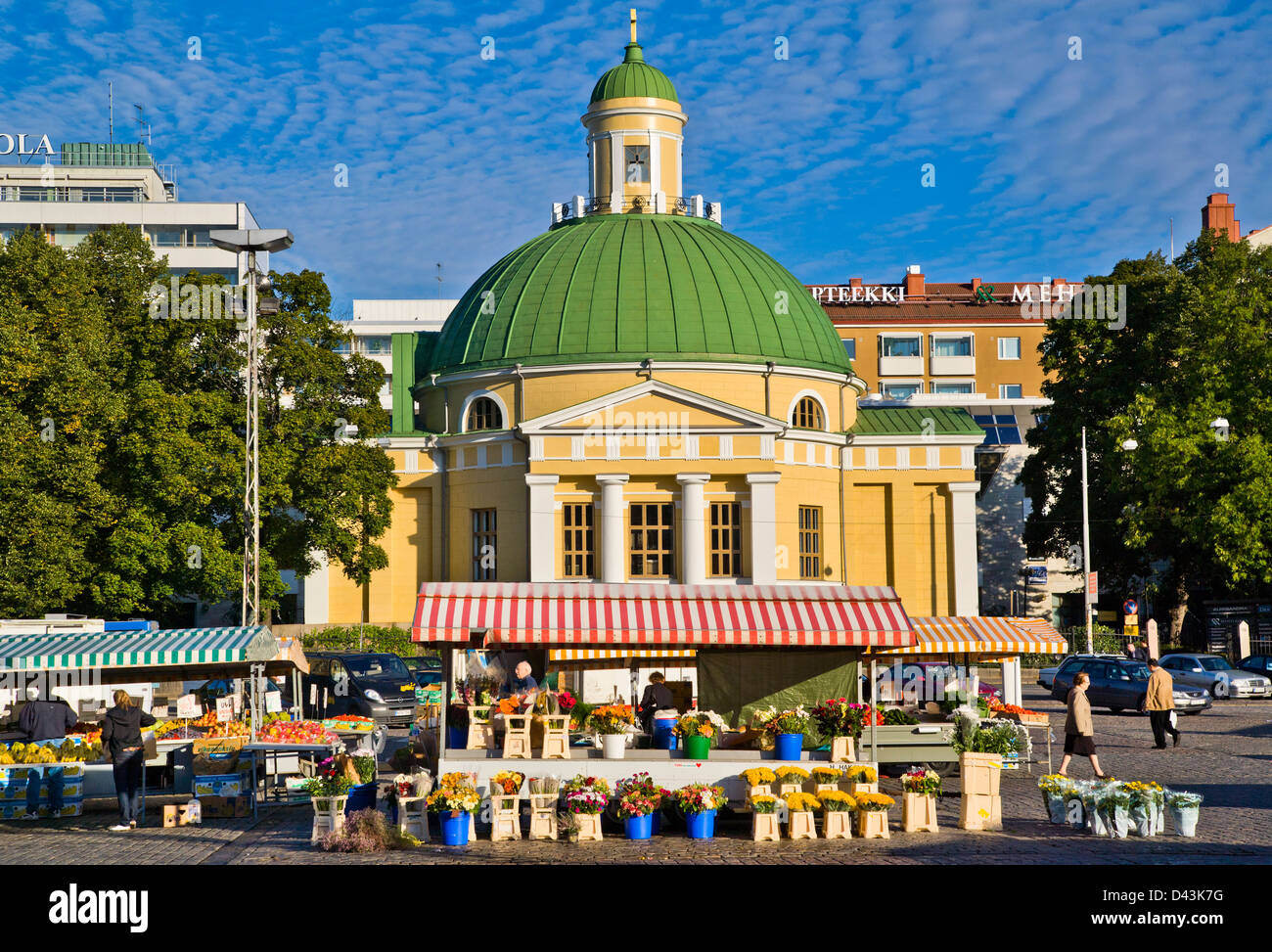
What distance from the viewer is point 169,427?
43.6 metres

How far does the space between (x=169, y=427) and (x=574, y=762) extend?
93.4ft

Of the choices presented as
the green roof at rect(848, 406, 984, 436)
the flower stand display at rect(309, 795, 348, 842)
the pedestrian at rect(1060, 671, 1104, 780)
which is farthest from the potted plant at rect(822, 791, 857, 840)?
the green roof at rect(848, 406, 984, 436)

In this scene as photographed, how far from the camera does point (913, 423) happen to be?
2141 inches

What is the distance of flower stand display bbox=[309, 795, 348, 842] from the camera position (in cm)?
1745

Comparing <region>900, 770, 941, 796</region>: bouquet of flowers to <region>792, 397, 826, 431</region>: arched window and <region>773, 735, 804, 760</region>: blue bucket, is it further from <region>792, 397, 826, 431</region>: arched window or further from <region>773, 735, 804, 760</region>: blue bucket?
<region>792, 397, 826, 431</region>: arched window

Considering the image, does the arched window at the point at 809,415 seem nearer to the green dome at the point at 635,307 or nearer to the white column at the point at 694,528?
the green dome at the point at 635,307

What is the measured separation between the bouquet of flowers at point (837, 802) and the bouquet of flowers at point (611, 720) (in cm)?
353

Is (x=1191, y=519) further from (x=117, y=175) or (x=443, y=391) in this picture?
(x=117, y=175)

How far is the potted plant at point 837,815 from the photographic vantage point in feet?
57.9

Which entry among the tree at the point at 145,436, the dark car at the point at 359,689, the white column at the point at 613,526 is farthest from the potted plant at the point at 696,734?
the tree at the point at 145,436

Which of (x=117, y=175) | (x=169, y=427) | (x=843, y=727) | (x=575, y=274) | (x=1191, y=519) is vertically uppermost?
(x=117, y=175)
